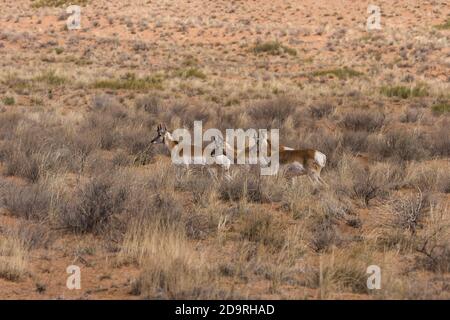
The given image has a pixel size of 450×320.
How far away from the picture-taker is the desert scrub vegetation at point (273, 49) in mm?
37344

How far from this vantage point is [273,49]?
3775 cm

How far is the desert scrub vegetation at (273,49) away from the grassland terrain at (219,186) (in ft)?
9.75

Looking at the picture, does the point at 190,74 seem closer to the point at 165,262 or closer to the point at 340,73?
the point at 340,73

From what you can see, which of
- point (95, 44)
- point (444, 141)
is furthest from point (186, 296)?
point (95, 44)

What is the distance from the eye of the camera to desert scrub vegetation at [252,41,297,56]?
3734 centimetres

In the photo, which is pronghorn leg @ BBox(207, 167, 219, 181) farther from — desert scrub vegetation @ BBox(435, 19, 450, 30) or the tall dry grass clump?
desert scrub vegetation @ BBox(435, 19, 450, 30)

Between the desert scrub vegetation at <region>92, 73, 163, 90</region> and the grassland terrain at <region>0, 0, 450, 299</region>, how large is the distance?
135mm

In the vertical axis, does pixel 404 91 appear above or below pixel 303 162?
below

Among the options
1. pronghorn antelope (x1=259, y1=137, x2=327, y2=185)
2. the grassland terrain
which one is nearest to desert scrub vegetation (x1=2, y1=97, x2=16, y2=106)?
the grassland terrain

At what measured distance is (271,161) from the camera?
1070 cm

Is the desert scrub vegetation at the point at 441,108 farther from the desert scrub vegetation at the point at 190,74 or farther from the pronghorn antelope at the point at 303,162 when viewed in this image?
the desert scrub vegetation at the point at 190,74

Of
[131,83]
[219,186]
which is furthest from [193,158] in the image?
[131,83]

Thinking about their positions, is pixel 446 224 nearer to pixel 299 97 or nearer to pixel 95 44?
pixel 299 97

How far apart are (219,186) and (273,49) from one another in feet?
95.4
